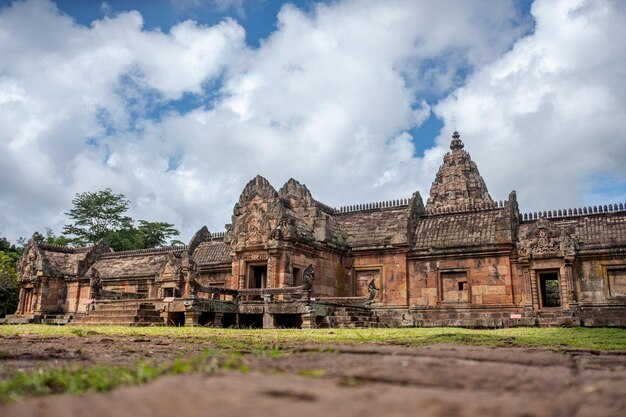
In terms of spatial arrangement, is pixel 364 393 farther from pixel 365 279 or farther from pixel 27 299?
pixel 27 299

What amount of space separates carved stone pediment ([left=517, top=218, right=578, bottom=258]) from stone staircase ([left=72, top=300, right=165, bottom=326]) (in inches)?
616

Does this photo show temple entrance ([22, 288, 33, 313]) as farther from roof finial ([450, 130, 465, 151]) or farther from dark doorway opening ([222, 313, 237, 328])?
roof finial ([450, 130, 465, 151])

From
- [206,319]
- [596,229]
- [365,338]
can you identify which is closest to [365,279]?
[206,319]

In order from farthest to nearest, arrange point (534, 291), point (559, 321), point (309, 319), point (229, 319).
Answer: point (534, 291) → point (229, 319) → point (309, 319) → point (559, 321)

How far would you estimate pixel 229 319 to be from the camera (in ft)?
69.4

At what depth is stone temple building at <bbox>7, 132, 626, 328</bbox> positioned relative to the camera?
20.5m

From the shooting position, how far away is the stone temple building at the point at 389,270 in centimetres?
2045

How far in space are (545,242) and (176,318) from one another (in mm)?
15799

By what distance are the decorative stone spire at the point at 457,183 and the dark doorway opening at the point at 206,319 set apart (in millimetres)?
30456

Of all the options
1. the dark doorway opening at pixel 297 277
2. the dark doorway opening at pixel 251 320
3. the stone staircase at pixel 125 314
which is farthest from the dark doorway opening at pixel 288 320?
the stone staircase at pixel 125 314

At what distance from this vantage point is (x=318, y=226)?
2630 cm

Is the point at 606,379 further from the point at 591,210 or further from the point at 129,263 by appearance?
the point at 129,263

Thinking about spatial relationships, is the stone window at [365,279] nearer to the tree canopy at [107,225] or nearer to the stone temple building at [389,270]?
the stone temple building at [389,270]

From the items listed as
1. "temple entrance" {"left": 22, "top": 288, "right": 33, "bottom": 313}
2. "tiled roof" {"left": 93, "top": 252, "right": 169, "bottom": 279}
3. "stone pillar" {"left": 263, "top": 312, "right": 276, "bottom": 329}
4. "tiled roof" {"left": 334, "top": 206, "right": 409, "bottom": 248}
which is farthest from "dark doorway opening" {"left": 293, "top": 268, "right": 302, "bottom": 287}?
A: "temple entrance" {"left": 22, "top": 288, "right": 33, "bottom": 313}
